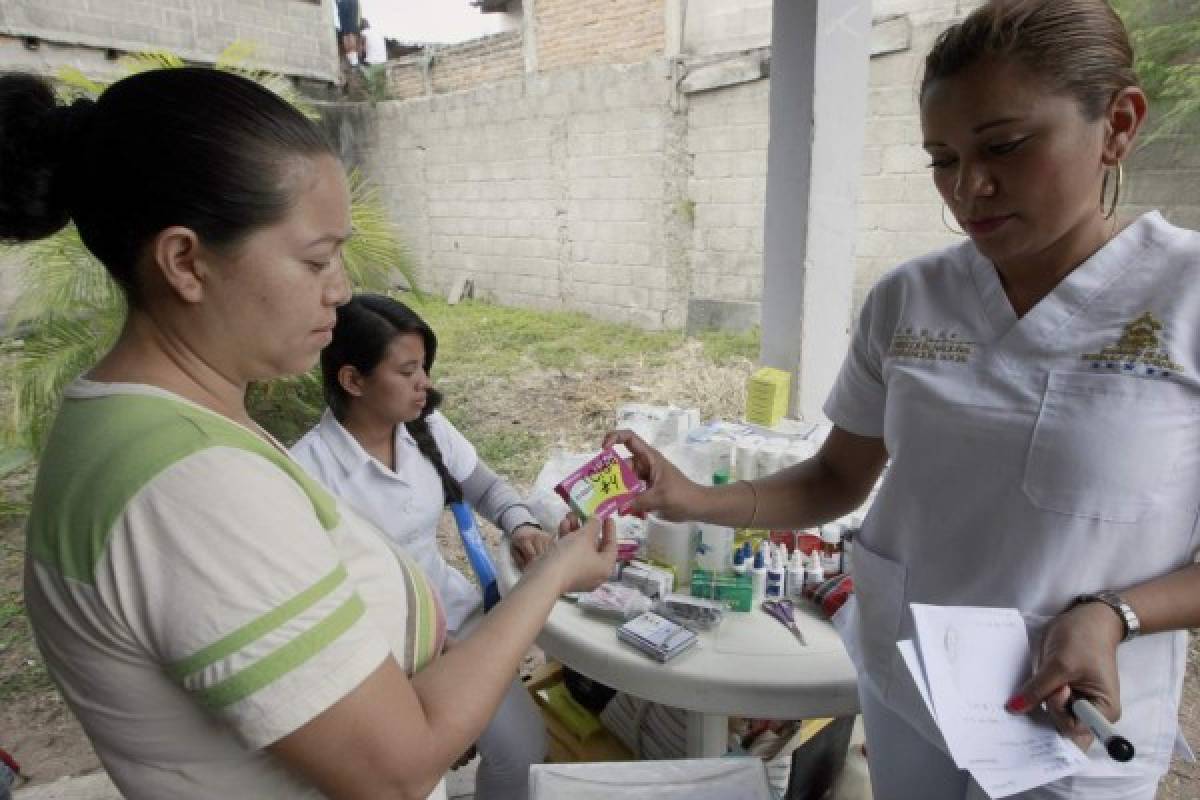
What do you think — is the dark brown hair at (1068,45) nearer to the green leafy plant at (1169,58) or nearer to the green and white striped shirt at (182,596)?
the green and white striped shirt at (182,596)

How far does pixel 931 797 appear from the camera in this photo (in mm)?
1052

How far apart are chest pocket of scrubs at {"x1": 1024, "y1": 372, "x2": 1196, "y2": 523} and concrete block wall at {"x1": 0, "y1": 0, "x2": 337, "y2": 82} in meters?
7.77

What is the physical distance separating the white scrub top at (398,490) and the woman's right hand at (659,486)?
68 cm

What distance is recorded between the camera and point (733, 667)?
4.30ft

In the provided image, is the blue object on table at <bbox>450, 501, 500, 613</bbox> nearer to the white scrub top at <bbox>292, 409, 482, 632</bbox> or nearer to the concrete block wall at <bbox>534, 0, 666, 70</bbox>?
the white scrub top at <bbox>292, 409, 482, 632</bbox>

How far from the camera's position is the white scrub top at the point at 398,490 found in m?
1.85

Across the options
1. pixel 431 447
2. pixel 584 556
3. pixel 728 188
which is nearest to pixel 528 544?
pixel 431 447

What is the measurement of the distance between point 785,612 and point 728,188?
466 cm

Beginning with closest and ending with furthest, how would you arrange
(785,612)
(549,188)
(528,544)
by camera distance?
(785,612)
(528,544)
(549,188)

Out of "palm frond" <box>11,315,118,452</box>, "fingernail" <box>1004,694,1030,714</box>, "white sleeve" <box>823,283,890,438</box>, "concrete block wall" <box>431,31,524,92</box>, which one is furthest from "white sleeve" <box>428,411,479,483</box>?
"concrete block wall" <box>431,31,524,92</box>

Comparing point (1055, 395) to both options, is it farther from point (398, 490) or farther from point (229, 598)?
point (398, 490)

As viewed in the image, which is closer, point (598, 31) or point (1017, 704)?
point (1017, 704)

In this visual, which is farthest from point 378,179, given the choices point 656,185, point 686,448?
point 686,448

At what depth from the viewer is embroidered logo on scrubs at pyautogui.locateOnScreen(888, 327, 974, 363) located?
985 millimetres
